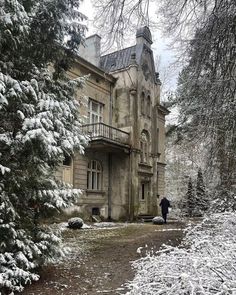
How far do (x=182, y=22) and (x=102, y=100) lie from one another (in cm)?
1595

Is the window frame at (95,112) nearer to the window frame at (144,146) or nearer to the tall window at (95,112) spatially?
the tall window at (95,112)

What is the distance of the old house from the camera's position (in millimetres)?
21328

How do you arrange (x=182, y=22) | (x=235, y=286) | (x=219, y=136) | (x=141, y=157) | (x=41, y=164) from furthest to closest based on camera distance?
1. (x=141, y=157)
2. (x=219, y=136)
3. (x=182, y=22)
4. (x=41, y=164)
5. (x=235, y=286)

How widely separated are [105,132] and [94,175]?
2892 millimetres

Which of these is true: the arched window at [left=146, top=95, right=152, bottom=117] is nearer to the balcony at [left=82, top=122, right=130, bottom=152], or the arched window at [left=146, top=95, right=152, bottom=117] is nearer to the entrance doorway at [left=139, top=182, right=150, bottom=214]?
the balcony at [left=82, top=122, right=130, bottom=152]

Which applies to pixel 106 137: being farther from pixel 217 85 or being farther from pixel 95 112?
pixel 217 85

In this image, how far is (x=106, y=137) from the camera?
20.8 metres

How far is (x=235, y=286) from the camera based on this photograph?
2738mm

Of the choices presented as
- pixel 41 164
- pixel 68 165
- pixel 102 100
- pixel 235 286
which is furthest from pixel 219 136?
pixel 102 100

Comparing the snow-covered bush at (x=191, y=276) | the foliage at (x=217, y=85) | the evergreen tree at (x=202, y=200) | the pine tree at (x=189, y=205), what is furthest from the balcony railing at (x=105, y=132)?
the snow-covered bush at (x=191, y=276)

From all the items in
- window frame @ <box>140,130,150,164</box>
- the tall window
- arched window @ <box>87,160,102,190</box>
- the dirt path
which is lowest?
the dirt path

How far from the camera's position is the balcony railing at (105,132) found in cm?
2074

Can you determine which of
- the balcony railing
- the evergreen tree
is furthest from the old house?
the evergreen tree

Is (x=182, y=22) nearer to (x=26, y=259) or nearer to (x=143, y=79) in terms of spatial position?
(x=26, y=259)
